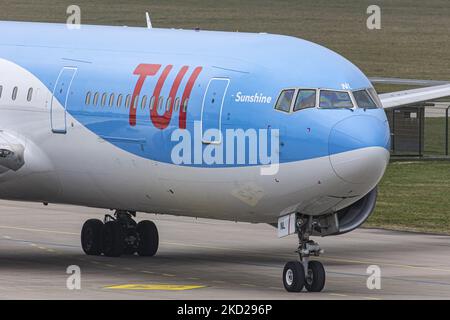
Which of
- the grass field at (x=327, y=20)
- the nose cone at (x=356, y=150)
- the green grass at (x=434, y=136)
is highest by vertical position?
the grass field at (x=327, y=20)

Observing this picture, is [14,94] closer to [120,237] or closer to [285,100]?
[120,237]

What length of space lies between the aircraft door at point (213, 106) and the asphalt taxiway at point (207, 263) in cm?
308

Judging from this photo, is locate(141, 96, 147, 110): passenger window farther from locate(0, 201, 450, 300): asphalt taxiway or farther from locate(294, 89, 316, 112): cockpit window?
locate(294, 89, 316, 112): cockpit window

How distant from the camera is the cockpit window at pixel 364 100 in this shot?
1196 inches

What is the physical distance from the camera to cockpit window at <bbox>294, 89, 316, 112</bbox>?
30.0 metres

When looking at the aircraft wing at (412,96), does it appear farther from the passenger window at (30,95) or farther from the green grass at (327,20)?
the green grass at (327,20)

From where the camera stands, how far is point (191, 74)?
105 ft

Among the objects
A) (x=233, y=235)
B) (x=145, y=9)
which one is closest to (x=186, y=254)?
(x=233, y=235)

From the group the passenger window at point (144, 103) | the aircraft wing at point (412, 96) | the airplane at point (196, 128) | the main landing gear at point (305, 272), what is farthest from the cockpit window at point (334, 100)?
the aircraft wing at point (412, 96)

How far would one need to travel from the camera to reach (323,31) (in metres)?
110

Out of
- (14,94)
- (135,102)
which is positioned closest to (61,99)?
(14,94)

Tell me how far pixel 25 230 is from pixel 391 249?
10101 mm

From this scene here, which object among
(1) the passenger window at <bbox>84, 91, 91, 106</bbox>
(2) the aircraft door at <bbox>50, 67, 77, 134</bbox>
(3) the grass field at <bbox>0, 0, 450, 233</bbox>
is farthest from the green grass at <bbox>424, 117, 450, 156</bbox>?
(1) the passenger window at <bbox>84, 91, 91, 106</bbox>

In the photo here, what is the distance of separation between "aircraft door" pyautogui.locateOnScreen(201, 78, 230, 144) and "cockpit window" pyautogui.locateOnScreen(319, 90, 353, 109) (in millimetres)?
2031
